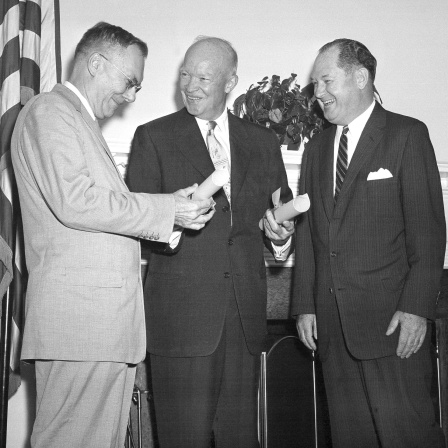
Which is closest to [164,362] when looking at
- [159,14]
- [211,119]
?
[211,119]

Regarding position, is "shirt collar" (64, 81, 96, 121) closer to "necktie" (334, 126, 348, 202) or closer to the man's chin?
the man's chin

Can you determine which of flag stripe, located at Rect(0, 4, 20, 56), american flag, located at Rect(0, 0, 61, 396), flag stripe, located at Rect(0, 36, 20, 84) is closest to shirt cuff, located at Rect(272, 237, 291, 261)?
american flag, located at Rect(0, 0, 61, 396)

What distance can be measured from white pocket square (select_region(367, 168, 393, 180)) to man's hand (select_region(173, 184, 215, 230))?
2.24 feet

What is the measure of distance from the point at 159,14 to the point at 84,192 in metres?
1.74

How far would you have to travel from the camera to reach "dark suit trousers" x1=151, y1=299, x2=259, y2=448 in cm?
226

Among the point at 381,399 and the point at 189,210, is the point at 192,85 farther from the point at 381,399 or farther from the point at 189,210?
the point at 381,399

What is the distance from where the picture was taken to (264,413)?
10.5ft

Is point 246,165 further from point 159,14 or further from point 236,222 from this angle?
point 159,14

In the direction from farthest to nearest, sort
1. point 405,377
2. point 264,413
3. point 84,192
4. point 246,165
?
point 264,413 < point 246,165 < point 405,377 < point 84,192

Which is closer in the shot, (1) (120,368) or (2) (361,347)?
(1) (120,368)

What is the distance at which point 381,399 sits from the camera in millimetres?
2285

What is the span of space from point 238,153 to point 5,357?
120 centimetres

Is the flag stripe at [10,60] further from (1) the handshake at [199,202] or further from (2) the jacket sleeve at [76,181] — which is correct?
(1) the handshake at [199,202]

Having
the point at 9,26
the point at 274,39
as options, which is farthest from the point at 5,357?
the point at 274,39
